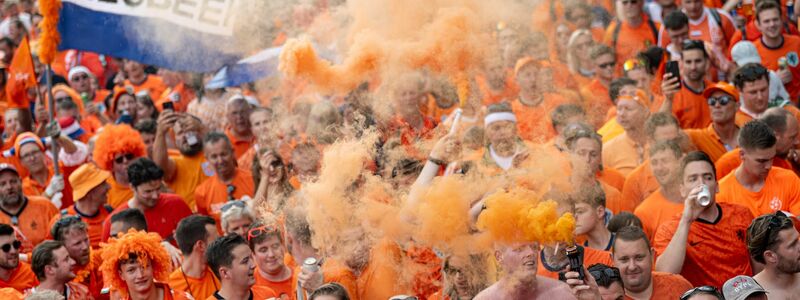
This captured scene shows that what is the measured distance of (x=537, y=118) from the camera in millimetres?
10211

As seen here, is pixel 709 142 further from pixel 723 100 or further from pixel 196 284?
pixel 196 284

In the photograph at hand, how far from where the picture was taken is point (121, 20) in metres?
9.77

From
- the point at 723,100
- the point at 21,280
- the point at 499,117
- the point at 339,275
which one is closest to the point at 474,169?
the point at 339,275

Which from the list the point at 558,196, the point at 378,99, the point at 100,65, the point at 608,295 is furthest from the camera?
the point at 100,65

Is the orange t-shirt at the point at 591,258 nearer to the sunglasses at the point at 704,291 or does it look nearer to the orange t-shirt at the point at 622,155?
the sunglasses at the point at 704,291

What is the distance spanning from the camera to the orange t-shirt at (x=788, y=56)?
35.0 feet

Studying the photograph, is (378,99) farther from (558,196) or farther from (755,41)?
(755,41)

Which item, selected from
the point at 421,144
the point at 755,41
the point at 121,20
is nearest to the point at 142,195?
the point at 121,20

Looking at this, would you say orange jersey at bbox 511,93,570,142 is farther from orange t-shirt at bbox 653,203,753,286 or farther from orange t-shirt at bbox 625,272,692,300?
orange t-shirt at bbox 625,272,692,300

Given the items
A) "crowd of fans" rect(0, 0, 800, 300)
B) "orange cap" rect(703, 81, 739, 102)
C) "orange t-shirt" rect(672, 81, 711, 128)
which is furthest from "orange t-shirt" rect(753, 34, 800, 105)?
"orange cap" rect(703, 81, 739, 102)

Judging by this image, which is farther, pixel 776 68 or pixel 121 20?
pixel 776 68

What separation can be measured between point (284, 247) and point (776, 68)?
522cm

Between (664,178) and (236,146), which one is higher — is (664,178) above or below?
above

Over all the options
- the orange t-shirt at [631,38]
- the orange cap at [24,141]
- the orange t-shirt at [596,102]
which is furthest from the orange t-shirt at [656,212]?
the orange cap at [24,141]
